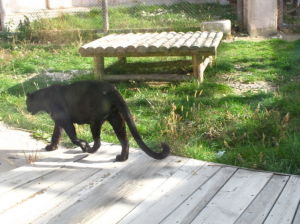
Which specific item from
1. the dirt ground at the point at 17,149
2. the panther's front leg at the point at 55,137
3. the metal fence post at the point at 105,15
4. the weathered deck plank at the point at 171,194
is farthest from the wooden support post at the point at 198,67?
the metal fence post at the point at 105,15

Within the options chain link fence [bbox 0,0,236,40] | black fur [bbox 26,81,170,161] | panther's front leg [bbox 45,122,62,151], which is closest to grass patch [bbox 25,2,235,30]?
chain link fence [bbox 0,0,236,40]

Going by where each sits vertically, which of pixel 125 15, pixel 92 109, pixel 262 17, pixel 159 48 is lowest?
pixel 92 109

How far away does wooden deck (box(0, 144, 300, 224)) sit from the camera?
2707 mm

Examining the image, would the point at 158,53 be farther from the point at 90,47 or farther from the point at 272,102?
the point at 272,102

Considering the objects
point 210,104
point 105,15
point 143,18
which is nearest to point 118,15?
point 143,18

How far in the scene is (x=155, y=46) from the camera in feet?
22.4

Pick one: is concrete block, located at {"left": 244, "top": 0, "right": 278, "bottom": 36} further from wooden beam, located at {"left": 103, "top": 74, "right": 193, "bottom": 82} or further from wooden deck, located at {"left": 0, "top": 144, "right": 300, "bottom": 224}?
wooden deck, located at {"left": 0, "top": 144, "right": 300, "bottom": 224}

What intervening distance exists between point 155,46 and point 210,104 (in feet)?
4.54

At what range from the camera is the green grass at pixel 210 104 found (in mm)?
4320

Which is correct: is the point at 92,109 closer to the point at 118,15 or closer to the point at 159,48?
the point at 159,48

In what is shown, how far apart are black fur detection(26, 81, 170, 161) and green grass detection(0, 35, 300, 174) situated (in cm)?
56

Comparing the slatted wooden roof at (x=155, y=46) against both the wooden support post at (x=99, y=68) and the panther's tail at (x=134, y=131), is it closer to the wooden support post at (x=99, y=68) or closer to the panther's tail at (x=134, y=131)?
the wooden support post at (x=99, y=68)

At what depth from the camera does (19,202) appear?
9.61 ft

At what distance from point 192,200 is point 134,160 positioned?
895 mm
